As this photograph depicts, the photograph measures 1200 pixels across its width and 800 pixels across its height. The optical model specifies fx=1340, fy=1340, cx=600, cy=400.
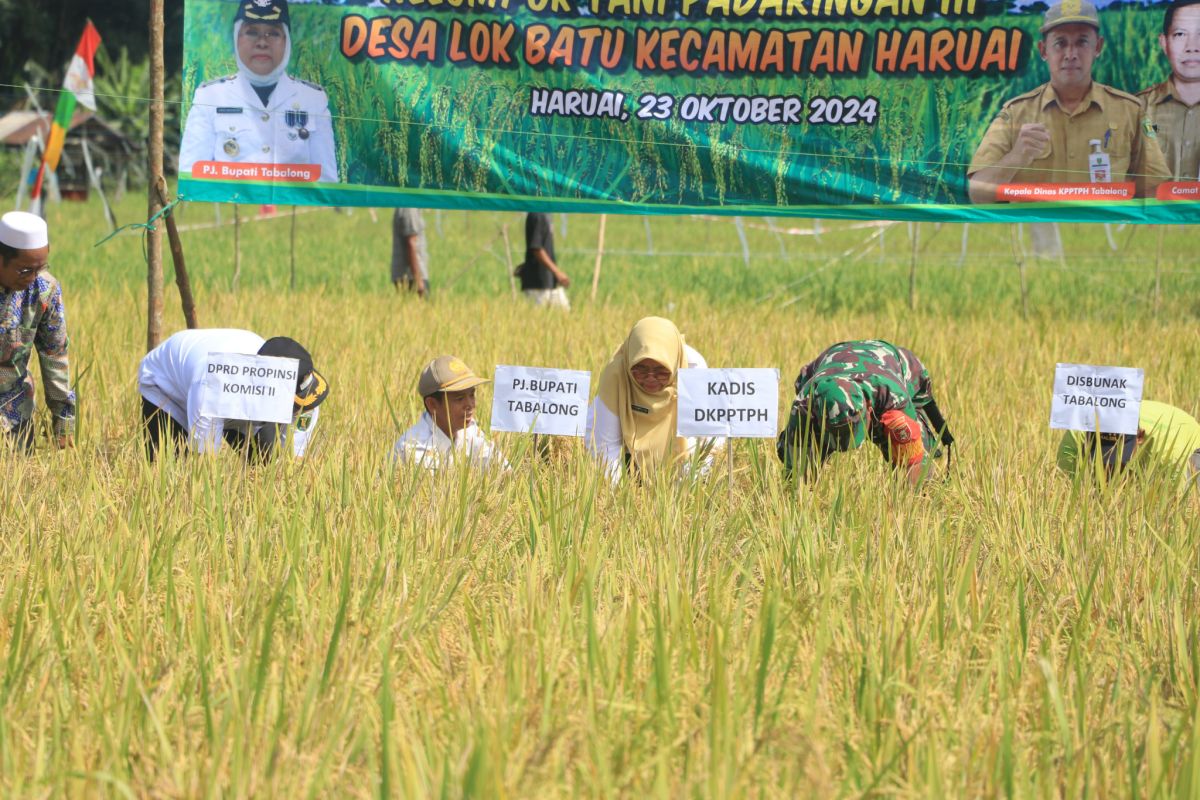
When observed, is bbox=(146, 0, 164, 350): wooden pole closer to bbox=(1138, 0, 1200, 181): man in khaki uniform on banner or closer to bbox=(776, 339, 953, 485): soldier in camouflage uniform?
bbox=(776, 339, 953, 485): soldier in camouflage uniform

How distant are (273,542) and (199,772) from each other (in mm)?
1094

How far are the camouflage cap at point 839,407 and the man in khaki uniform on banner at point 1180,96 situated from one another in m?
1.77

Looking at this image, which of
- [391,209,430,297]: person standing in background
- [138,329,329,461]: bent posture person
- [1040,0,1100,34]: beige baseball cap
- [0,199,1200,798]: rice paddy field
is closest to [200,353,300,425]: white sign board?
[138,329,329,461]: bent posture person

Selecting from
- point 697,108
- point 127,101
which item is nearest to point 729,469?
point 697,108

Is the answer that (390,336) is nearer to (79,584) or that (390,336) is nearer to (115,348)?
(115,348)

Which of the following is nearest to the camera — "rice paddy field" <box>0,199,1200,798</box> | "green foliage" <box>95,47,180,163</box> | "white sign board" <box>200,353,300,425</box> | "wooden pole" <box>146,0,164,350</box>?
"rice paddy field" <box>0,199,1200,798</box>

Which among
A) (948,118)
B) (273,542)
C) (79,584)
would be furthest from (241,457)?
(948,118)

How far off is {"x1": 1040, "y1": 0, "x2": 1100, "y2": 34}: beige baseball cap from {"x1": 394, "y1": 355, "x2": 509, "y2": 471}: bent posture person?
2.48 m

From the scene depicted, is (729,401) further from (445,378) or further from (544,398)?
(445,378)

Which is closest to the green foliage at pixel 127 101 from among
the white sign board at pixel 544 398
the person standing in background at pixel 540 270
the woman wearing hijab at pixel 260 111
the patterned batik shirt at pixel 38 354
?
the person standing in background at pixel 540 270

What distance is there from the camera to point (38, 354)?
4.18 meters

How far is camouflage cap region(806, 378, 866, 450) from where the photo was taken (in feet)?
12.2

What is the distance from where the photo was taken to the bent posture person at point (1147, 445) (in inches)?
149

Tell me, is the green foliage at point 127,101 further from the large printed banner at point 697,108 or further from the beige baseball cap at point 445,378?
the beige baseball cap at point 445,378
